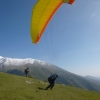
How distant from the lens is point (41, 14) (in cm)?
1102

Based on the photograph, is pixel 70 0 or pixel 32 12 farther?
pixel 32 12

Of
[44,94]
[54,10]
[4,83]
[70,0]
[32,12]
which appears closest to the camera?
[70,0]

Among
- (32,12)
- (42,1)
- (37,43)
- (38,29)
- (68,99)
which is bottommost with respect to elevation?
(68,99)

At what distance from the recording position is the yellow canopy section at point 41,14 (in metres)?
10.3

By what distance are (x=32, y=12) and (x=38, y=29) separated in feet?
5.91

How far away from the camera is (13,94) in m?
18.3

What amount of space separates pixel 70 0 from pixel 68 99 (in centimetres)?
1513

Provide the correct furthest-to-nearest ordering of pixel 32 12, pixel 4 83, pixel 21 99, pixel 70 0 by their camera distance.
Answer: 1. pixel 4 83
2. pixel 21 99
3. pixel 32 12
4. pixel 70 0

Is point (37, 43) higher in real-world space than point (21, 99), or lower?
higher

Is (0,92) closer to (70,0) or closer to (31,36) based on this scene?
(31,36)

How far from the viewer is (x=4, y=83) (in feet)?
75.5

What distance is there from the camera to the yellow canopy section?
1030 centimetres

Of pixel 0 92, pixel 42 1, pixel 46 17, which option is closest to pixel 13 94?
pixel 0 92

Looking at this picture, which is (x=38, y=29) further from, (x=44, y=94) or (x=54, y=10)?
(x=44, y=94)
